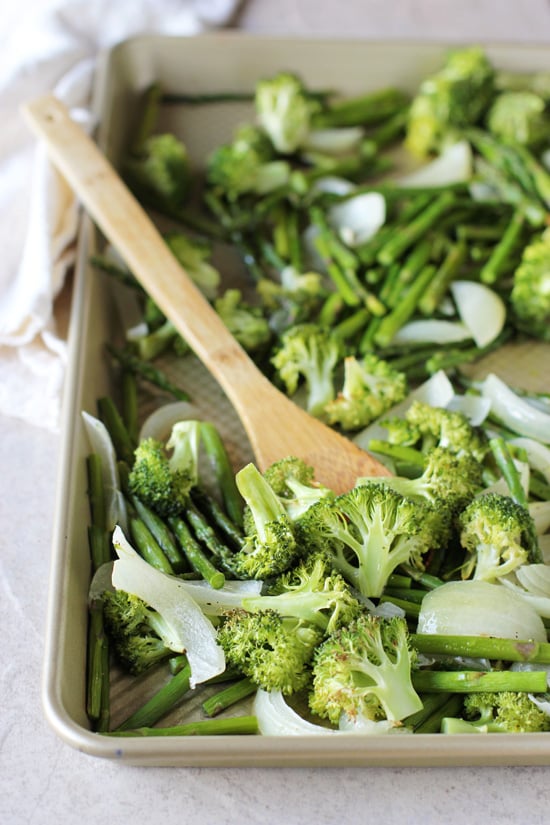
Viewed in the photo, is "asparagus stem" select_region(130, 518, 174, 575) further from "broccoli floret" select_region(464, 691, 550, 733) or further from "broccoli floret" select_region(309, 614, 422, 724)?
"broccoli floret" select_region(464, 691, 550, 733)

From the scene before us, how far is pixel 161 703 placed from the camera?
1398mm

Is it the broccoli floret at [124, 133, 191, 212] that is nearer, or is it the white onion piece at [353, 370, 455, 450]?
the white onion piece at [353, 370, 455, 450]

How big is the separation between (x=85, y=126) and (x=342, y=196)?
0.67 metres

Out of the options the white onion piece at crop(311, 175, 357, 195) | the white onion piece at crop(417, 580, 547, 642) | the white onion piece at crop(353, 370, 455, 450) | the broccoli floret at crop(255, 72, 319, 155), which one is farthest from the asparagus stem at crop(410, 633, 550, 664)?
the broccoli floret at crop(255, 72, 319, 155)

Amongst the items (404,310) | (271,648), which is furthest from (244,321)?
(271,648)

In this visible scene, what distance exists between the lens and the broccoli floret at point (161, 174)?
2.31 meters

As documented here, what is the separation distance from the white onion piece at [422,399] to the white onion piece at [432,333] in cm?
16

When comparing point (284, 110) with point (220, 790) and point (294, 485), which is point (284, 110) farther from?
point (220, 790)

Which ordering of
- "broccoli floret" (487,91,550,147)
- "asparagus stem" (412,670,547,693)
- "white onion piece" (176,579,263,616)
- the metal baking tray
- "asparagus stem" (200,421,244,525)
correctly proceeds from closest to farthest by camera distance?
the metal baking tray → "asparagus stem" (412,670,547,693) → "white onion piece" (176,579,263,616) → "asparagus stem" (200,421,244,525) → "broccoli floret" (487,91,550,147)

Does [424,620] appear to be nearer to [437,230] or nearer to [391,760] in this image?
[391,760]

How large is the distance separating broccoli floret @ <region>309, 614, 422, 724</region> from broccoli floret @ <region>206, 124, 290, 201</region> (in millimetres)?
1324

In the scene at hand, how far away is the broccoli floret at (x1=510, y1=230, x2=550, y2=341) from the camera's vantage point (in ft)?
6.69

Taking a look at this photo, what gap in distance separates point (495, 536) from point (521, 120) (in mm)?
1368

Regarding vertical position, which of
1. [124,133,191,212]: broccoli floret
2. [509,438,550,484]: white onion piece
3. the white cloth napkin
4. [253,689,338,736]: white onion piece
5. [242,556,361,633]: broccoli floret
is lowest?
[509,438,550,484]: white onion piece
